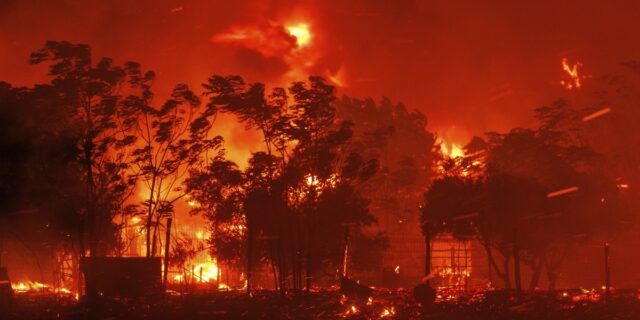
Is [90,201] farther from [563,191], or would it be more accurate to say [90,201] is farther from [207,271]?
[563,191]

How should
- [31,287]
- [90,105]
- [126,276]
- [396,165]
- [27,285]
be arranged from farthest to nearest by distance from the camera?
[396,165] → [27,285] → [31,287] → [90,105] → [126,276]

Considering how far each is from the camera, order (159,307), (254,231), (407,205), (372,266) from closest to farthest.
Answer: (159,307)
(254,231)
(372,266)
(407,205)

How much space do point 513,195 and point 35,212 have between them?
82.1 feet

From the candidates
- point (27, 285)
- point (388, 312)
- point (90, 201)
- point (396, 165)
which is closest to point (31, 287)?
point (27, 285)

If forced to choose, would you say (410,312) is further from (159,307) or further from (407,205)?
(407,205)

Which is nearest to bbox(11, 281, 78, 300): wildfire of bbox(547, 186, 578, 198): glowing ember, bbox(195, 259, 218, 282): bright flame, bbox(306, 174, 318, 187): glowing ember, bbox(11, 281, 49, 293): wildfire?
bbox(11, 281, 49, 293): wildfire

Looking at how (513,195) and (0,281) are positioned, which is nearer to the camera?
(0,281)

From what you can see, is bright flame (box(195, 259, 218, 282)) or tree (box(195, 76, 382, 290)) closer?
tree (box(195, 76, 382, 290))

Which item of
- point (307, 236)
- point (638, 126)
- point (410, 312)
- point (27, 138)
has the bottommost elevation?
point (410, 312)

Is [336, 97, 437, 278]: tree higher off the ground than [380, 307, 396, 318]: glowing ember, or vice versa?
[336, 97, 437, 278]: tree

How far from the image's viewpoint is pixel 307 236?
38594 mm

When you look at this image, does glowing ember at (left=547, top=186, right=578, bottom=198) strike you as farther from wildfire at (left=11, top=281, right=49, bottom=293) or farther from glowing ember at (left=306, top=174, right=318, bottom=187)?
wildfire at (left=11, top=281, right=49, bottom=293)

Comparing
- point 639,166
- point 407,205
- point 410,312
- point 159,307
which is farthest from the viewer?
point 407,205

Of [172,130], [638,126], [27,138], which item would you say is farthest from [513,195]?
[638,126]
